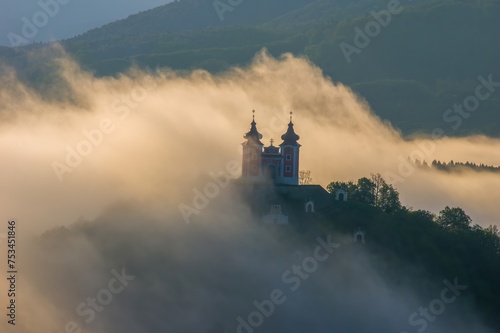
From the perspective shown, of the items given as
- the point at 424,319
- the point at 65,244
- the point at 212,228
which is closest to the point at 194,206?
the point at 212,228

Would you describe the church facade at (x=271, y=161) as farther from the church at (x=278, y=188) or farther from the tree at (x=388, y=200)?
the tree at (x=388, y=200)

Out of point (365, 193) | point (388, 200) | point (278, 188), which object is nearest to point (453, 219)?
point (388, 200)

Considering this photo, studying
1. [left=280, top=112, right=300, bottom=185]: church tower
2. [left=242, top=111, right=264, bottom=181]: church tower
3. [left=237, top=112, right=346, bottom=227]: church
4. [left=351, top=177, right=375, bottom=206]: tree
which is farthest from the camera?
[left=351, top=177, right=375, bottom=206]: tree

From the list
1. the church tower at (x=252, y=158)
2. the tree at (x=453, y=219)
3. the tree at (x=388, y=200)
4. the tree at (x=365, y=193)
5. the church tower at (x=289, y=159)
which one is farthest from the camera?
the tree at (x=365, y=193)

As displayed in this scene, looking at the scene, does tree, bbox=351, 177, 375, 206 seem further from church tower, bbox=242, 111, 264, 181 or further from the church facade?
church tower, bbox=242, 111, 264, 181

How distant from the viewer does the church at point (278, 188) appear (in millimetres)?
134875

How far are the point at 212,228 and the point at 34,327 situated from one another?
18.1 m

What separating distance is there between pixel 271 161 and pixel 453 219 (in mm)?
20852

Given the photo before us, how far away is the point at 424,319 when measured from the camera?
5271 inches

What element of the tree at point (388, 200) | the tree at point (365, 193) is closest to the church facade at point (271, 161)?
the tree at point (388, 200)

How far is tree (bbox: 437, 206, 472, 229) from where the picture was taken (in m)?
146

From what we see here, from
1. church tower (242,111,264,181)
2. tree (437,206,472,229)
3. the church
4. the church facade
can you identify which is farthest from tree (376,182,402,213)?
church tower (242,111,264,181)

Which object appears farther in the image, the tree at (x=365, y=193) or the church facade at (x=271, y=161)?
the tree at (x=365, y=193)

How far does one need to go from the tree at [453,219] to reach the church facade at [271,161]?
17085 millimetres
